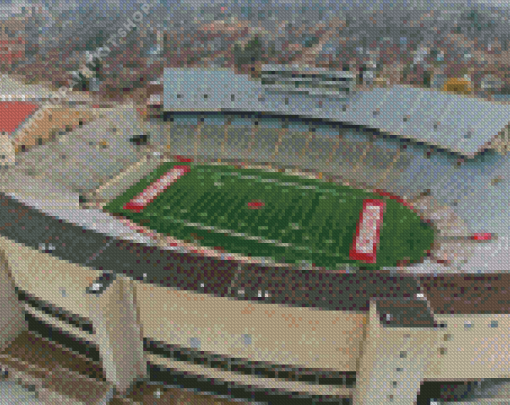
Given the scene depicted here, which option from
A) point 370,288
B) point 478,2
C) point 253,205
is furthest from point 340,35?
point 370,288

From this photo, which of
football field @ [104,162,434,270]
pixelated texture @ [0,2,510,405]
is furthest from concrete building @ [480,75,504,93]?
football field @ [104,162,434,270]

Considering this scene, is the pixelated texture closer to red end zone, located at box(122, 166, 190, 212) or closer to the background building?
the background building

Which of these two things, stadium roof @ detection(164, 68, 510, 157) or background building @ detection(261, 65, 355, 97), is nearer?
stadium roof @ detection(164, 68, 510, 157)

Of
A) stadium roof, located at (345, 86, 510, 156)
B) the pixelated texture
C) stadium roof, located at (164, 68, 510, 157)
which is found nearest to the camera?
the pixelated texture

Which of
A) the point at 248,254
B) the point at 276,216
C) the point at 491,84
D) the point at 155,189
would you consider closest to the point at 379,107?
the point at 276,216

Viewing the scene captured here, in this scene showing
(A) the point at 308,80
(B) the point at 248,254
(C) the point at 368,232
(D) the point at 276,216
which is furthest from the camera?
(A) the point at 308,80

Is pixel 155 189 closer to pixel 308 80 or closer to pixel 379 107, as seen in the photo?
pixel 308 80
